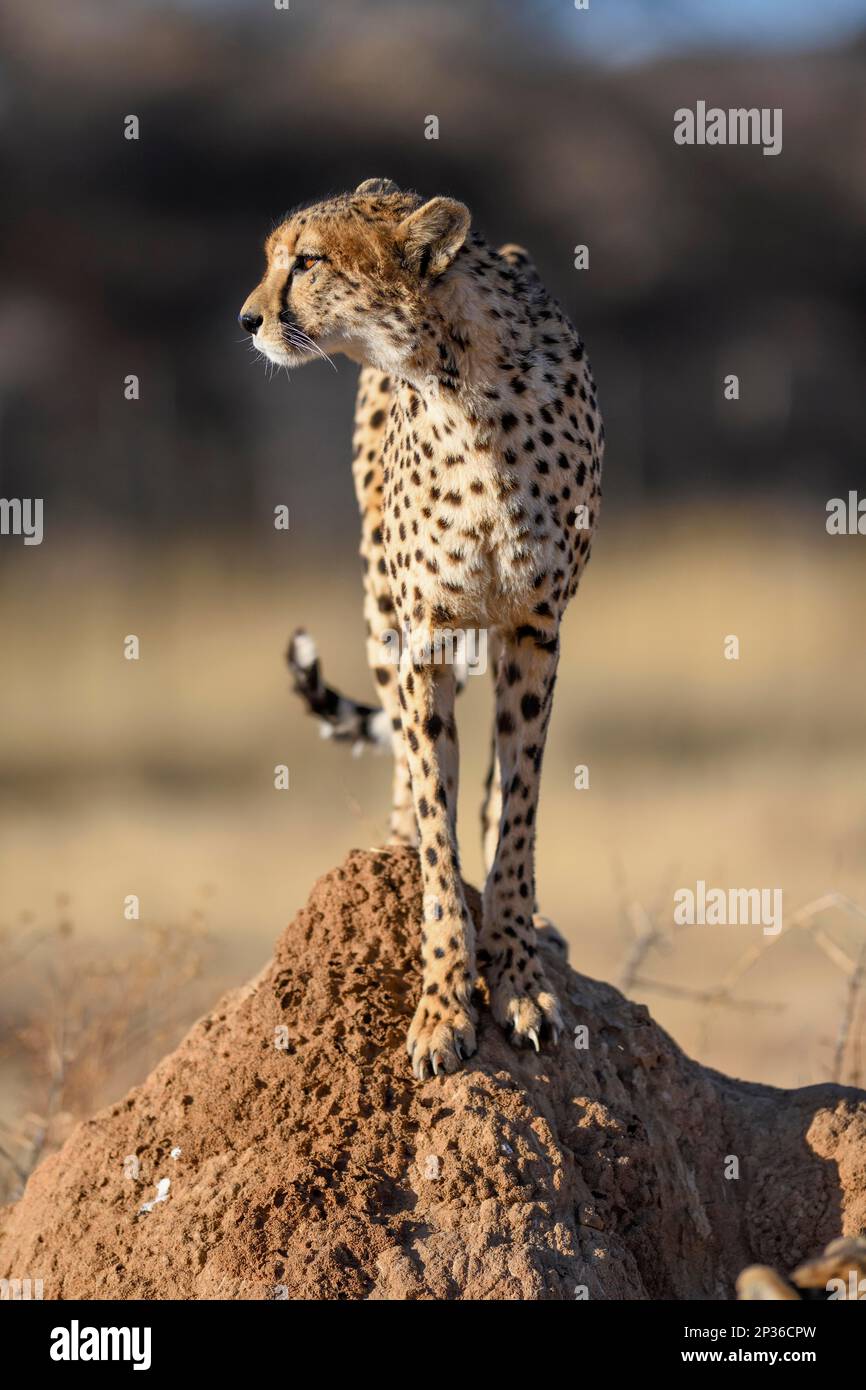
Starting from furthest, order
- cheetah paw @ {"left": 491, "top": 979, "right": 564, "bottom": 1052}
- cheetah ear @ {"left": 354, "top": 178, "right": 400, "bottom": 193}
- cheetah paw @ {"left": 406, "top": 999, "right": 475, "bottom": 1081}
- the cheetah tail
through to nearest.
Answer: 1. the cheetah tail
2. cheetah ear @ {"left": 354, "top": 178, "right": 400, "bottom": 193}
3. cheetah paw @ {"left": 491, "top": 979, "right": 564, "bottom": 1052}
4. cheetah paw @ {"left": 406, "top": 999, "right": 475, "bottom": 1081}

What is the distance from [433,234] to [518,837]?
106 centimetres

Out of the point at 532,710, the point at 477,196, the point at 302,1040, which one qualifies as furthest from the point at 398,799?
the point at 477,196

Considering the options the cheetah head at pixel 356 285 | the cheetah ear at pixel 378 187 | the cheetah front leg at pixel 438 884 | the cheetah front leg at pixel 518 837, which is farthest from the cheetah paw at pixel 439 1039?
the cheetah ear at pixel 378 187

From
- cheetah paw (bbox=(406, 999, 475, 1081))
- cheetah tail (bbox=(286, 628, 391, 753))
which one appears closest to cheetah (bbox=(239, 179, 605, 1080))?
cheetah paw (bbox=(406, 999, 475, 1081))

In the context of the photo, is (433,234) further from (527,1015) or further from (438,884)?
(527,1015)

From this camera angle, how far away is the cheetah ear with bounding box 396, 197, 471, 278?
318 cm

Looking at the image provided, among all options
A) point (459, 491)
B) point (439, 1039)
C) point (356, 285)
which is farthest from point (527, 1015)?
point (356, 285)

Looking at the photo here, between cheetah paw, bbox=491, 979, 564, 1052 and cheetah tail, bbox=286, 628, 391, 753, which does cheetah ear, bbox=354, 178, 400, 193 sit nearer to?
cheetah tail, bbox=286, 628, 391, 753

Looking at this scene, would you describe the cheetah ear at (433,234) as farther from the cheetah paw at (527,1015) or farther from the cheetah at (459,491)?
the cheetah paw at (527,1015)

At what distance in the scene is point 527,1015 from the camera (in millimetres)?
3156

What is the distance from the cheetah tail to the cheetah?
2.59 feet

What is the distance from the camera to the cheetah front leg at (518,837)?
3.21 m

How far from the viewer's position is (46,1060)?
5.05 meters

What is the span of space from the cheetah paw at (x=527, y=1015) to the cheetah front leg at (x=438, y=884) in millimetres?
65
